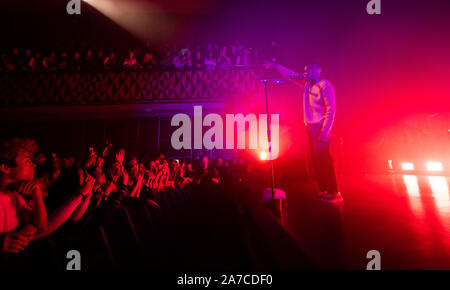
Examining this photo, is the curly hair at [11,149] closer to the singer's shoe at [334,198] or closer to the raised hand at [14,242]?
the raised hand at [14,242]

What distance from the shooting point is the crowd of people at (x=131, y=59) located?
7.85m

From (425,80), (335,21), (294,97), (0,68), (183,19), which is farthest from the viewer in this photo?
(183,19)

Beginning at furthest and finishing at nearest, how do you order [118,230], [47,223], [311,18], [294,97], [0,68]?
[0,68]
[294,97]
[311,18]
[118,230]
[47,223]

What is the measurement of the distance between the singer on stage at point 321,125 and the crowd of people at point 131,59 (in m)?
5.64

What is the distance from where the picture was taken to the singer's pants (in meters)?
2.38

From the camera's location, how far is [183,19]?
8.43 metres

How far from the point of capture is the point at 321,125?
2.48 metres

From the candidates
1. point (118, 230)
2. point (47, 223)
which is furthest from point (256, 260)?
point (47, 223)

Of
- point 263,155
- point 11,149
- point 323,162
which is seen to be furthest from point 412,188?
point 11,149

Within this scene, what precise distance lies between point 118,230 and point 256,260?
1.04 metres

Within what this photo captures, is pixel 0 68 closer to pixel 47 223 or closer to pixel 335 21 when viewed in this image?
pixel 47 223

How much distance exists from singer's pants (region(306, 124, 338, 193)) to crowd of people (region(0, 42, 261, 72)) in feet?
19.7

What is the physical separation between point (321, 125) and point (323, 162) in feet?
1.44

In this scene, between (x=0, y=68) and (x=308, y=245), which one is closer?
(x=308, y=245)
